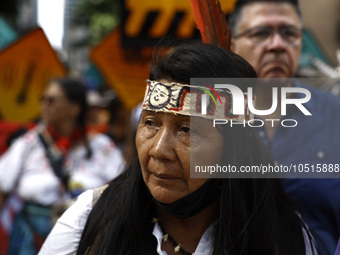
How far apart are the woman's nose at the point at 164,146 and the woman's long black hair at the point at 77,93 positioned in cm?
278

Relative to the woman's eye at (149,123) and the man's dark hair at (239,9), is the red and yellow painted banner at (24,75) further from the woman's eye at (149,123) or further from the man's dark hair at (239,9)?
the woman's eye at (149,123)

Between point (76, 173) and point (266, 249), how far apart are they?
2539mm

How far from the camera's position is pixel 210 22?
189 cm

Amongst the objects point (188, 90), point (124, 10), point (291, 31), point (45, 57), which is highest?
point (124, 10)

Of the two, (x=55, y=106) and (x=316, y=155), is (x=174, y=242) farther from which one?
(x=55, y=106)

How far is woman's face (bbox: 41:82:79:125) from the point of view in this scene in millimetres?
4316

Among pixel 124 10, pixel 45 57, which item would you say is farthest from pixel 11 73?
pixel 124 10

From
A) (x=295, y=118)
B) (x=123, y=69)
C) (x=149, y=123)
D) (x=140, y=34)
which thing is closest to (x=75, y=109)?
(x=123, y=69)

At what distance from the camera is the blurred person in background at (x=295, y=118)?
224 centimetres

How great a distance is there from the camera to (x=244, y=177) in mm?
1763

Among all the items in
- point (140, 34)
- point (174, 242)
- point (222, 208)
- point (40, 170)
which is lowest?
point (174, 242)

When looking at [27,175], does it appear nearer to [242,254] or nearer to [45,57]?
[45,57]

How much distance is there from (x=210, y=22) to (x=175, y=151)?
1.92ft

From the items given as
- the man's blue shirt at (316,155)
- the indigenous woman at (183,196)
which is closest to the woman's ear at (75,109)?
the man's blue shirt at (316,155)
